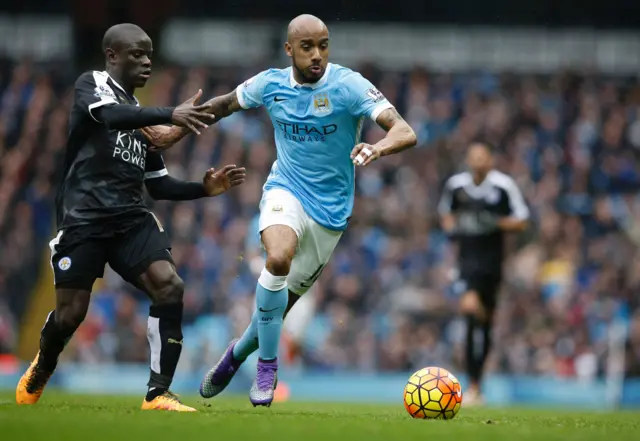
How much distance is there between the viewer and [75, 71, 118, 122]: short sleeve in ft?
25.2

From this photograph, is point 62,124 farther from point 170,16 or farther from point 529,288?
point 529,288

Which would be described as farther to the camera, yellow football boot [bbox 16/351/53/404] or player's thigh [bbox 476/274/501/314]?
player's thigh [bbox 476/274/501/314]

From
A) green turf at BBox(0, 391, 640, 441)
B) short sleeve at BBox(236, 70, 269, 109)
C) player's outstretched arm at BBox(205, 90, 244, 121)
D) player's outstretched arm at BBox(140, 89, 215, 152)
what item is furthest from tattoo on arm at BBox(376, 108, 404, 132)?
green turf at BBox(0, 391, 640, 441)

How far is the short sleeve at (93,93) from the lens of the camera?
769 centimetres

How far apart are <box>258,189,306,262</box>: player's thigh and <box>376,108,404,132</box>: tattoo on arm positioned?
890 millimetres

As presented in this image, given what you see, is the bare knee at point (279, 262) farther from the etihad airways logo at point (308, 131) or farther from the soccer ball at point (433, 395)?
the soccer ball at point (433, 395)

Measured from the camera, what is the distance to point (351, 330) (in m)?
17.8

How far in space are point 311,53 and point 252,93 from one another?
1.93 ft

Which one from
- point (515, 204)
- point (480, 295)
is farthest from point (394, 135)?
point (480, 295)

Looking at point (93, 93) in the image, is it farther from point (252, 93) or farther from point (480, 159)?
point (480, 159)

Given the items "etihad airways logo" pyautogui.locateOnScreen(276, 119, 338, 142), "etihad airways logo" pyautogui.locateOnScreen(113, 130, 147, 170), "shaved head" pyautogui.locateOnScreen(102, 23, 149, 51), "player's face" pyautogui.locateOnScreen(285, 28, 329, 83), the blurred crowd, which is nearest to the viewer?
"etihad airways logo" pyautogui.locateOnScreen(113, 130, 147, 170)

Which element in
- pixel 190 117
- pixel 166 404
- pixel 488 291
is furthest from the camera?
pixel 488 291

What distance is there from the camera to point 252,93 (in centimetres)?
859

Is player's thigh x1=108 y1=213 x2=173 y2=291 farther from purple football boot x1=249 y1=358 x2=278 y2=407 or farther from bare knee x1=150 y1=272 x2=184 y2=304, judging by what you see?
purple football boot x1=249 y1=358 x2=278 y2=407
